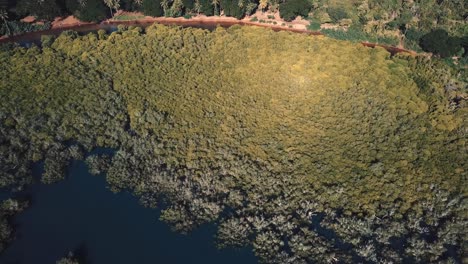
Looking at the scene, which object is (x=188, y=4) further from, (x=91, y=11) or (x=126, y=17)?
(x=91, y=11)

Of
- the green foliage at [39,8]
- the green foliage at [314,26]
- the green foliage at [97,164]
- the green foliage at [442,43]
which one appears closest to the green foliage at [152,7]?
the green foliage at [39,8]

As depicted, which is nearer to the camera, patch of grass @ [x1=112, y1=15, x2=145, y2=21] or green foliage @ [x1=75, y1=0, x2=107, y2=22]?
green foliage @ [x1=75, y1=0, x2=107, y2=22]

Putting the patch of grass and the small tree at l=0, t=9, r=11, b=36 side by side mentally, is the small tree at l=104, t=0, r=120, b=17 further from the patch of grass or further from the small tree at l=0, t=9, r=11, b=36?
the small tree at l=0, t=9, r=11, b=36

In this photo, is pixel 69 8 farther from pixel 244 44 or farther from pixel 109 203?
pixel 109 203

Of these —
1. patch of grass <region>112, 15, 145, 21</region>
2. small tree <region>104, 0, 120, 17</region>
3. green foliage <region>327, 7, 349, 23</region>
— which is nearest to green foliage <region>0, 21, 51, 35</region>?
small tree <region>104, 0, 120, 17</region>

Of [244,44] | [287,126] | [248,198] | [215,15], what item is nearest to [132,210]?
[248,198]

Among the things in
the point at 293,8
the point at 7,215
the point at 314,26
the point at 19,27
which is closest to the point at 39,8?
the point at 19,27
